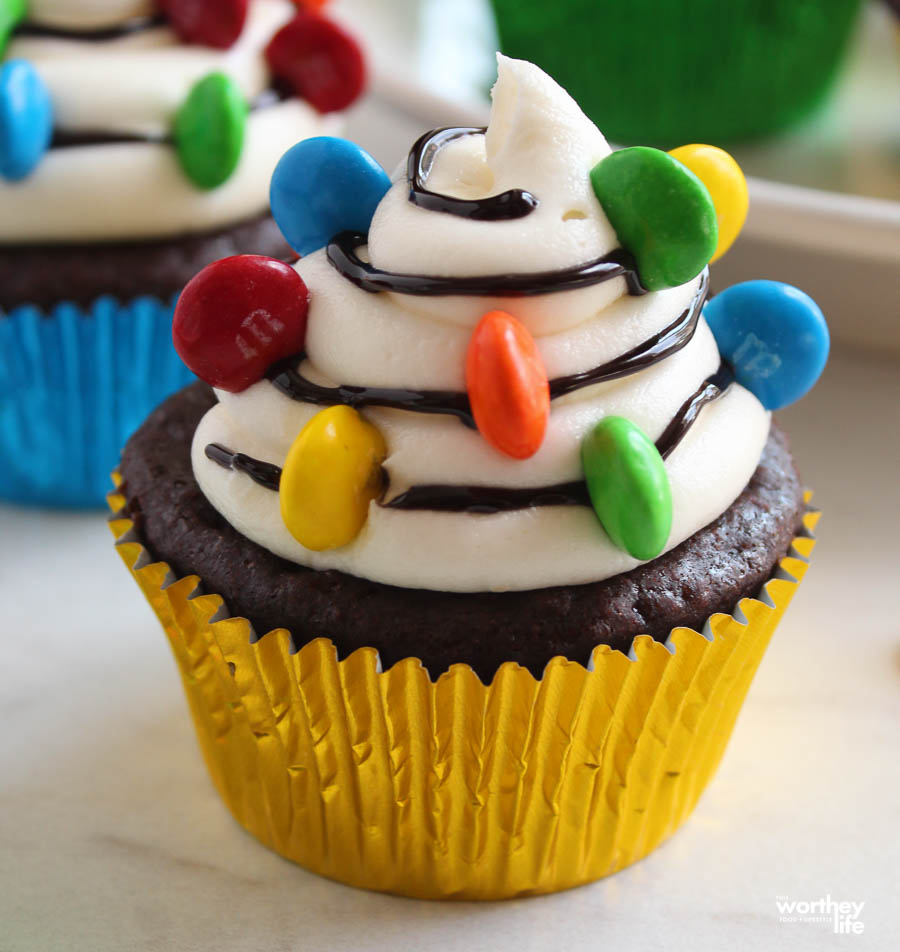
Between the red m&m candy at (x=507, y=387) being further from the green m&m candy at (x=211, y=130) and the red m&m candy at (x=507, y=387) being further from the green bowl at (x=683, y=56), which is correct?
the green bowl at (x=683, y=56)

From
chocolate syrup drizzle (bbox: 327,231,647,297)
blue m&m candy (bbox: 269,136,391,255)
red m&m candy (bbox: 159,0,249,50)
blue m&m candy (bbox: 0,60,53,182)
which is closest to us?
chocolate syrup drizzle (bbox: 327,231,647,297)

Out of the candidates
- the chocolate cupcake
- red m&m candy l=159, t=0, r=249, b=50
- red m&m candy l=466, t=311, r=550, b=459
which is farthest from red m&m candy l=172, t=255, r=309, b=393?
red m&m candy l=159, t=0, r=249, b=50

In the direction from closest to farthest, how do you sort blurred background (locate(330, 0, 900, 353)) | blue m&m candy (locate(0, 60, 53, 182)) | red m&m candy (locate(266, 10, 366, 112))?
blue m&m candy (locate(0, 60, 53, 182)), red m&m candy (locate(266, 10, 366, 112)), blurred background (locate(330, 0, 900, 353))

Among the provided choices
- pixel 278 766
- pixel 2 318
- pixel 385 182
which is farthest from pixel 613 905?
pixel 2 318

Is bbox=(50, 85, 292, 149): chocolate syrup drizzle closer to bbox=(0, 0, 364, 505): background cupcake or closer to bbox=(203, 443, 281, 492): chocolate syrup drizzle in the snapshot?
bbox=(0, 0, 364, 505): background cupcake

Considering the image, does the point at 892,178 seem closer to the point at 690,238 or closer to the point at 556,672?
the point at 690,238

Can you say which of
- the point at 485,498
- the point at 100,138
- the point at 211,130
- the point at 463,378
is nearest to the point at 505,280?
the point at 463,378

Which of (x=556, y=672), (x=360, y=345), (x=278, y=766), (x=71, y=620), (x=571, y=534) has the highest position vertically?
(x=360, y=345)
